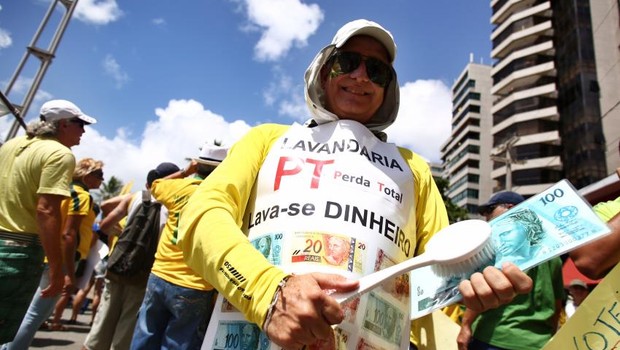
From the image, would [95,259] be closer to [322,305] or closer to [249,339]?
[249,339]

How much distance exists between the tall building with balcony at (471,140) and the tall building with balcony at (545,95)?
37.1 feet

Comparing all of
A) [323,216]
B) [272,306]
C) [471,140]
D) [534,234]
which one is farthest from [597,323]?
[471,140]

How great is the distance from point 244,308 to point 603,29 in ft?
141

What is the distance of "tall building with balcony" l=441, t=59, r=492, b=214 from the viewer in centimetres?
6028

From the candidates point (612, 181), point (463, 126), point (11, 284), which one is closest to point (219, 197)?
point (11, 284)

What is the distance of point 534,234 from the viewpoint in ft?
3.43

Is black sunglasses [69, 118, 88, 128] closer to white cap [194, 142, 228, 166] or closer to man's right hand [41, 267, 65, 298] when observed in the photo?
white cap [194, 142, 228, 166]

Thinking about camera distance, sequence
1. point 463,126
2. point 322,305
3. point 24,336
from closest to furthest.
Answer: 1. point 322,305
2. point 24,336
3. point 463,126

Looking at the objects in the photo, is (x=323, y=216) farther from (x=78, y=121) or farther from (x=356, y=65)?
(x=78, y=121)

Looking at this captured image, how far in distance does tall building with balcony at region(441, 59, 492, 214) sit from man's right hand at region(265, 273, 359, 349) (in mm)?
58104

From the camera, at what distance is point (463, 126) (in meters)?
66.6

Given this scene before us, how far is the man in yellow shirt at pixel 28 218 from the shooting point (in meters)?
2.58

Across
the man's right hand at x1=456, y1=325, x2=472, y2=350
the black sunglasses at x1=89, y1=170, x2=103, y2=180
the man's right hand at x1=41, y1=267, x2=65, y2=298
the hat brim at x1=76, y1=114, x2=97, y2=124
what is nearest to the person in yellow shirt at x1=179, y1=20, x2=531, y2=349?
the man's right hand at x1=456, y1=325, x2=472, y2=350

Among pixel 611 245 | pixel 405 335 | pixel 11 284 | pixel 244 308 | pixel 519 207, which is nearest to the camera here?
pixel 244 308
